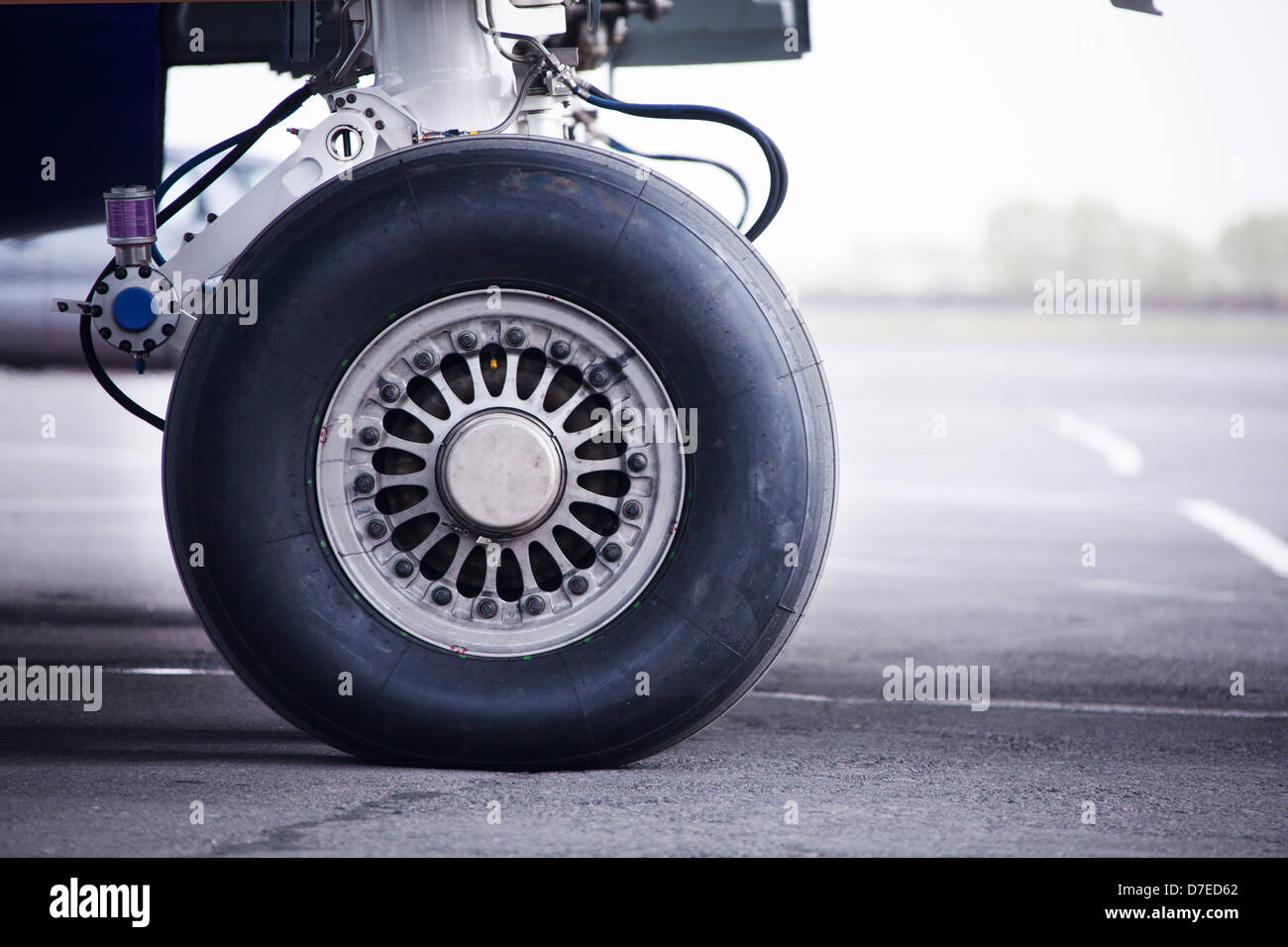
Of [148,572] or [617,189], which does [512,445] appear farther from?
[148,572]

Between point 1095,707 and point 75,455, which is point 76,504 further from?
point 1095,707

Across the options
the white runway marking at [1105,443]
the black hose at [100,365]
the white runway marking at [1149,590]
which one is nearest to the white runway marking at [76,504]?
the black hose at [100,365]

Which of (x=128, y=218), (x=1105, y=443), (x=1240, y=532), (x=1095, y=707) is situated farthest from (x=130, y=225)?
(x=1105, y=443)

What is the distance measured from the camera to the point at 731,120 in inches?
152

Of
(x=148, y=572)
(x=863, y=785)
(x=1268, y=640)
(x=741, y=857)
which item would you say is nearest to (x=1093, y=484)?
(x=1268, y=640)

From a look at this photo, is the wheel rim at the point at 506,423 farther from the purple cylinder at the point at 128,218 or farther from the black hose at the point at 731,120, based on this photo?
the black hose at the point at 731,120

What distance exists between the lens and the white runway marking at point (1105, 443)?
10547 mm

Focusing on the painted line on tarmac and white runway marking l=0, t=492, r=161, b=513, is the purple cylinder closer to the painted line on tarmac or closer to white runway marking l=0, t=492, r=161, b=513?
the painted line on tarmac

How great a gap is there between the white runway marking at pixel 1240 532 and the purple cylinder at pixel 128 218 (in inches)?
195

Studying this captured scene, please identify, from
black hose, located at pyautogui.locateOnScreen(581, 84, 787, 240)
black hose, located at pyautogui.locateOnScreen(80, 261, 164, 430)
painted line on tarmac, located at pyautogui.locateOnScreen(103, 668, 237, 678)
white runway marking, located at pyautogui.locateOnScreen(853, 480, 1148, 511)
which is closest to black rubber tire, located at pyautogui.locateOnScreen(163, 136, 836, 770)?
black hose, located at pyautogui.locateOnScreen(80, 261, 164, 430)

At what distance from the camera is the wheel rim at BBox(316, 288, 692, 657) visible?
3.08 metres

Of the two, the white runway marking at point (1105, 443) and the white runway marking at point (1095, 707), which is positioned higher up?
the white runway marking at point (1105, 443)

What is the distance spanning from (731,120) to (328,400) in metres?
1.36

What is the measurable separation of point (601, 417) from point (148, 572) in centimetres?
388
